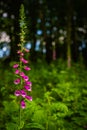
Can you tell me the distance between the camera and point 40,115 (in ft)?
22.9

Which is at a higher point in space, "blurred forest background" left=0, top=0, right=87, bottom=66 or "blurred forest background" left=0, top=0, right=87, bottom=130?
"blurred forest background" left=0, top=0, right=87, bottom=66

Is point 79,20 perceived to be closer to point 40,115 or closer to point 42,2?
point 42,2

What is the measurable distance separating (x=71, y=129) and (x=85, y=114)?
2.62ft

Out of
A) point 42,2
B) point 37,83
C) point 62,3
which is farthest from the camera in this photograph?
point 62,3

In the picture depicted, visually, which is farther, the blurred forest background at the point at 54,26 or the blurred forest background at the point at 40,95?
the blurred forest background at the point at 54,26

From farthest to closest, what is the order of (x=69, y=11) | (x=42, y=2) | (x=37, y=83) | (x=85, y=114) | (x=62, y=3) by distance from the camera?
1. (x=62, y=3)
2. (x=42, y=2)
3. (x=69, y=11)
4. (x=37, y=83)
5. (x=85, y=114)

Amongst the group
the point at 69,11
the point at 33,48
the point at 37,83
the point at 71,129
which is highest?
the point at 69,11

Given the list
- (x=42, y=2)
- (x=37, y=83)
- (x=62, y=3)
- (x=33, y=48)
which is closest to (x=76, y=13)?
(x=62, y=3)

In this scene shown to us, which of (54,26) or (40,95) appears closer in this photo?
(40,95)

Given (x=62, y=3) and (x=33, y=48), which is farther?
(x=62, y=3)

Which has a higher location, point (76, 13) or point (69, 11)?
point (76, 13)

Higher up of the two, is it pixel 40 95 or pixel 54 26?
pixel 54 26

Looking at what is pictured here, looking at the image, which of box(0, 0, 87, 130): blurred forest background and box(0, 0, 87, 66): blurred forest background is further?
box(0, 0, 87, 66): blurred forest background

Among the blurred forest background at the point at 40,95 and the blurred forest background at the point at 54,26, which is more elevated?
the blurred forest background at the point at 54,26
